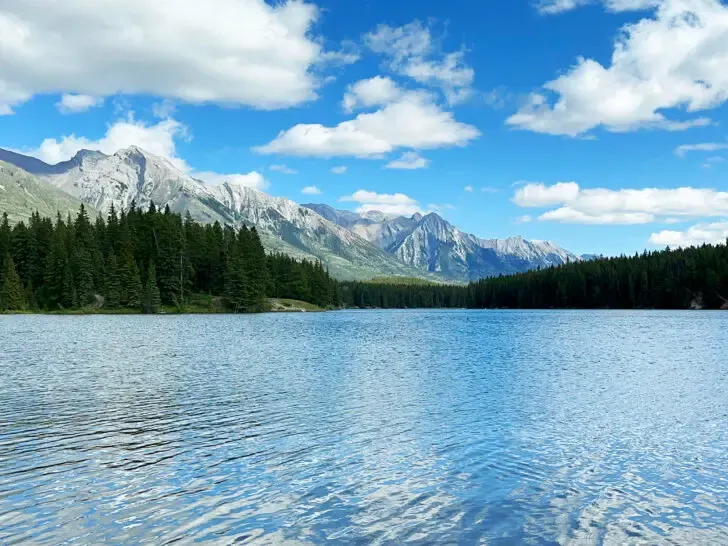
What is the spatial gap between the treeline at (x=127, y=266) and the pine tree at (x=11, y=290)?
23 cm

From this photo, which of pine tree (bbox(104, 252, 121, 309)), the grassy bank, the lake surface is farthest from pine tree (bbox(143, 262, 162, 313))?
the lake surface

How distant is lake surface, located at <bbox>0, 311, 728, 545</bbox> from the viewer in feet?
53.1

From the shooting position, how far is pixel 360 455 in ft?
77.6

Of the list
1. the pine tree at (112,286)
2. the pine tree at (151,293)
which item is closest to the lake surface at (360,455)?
the pine tree at (151,293)

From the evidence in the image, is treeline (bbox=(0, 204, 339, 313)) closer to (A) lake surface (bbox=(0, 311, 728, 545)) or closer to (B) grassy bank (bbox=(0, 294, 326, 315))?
(B) grassy bank (bbox=(0, 294, 326, 315))

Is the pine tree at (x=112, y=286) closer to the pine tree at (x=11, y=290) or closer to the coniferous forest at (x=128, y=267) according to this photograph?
the coniferous forest at (x=128, y=267)

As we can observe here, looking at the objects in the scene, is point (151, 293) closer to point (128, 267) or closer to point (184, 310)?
point (128, 267)

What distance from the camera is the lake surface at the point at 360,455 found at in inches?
637

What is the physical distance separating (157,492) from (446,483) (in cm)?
949

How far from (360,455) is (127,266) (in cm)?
15397

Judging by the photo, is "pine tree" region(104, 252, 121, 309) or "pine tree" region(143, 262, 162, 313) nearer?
"pine tree" region(104, 252, 121, 309)

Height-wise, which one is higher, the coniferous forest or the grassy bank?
the coniferous forest

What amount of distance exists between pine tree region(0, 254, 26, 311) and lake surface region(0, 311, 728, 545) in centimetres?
12400

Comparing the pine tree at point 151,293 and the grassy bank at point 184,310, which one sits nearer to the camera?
the grassy bank at point 184,310
